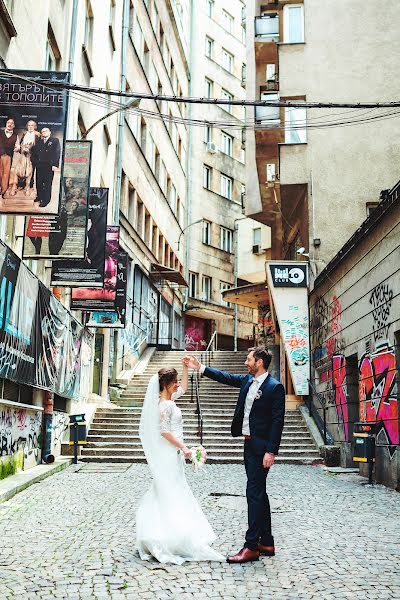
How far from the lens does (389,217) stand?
11867mm

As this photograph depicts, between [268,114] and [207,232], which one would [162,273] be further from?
[207,232]

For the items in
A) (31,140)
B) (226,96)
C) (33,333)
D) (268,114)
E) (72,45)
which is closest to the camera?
(31,140)

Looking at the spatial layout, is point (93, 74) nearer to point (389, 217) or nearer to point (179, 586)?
point (389, 217)

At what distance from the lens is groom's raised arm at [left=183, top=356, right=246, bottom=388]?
5918mm

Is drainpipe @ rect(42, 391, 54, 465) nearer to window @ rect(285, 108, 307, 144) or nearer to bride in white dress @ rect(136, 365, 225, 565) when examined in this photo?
bride in white dress @ rect(136, 365, 225, 565)

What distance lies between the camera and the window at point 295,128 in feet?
69.8

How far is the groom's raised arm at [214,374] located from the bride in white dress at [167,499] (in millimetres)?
115

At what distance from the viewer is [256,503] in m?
5.74

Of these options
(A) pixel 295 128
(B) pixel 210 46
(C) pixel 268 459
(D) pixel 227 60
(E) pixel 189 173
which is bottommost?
(C) pixel 268 459

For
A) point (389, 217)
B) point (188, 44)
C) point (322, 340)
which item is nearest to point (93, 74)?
A: point (322, 340)

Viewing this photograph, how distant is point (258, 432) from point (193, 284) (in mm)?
36844

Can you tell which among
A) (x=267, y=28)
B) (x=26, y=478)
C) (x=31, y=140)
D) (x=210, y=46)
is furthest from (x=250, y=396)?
(x=210, y=46)

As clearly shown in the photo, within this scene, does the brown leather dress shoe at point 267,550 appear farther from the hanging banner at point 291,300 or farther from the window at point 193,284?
the window at point 193,284

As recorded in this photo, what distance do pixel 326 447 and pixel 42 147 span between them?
913 centimetres
